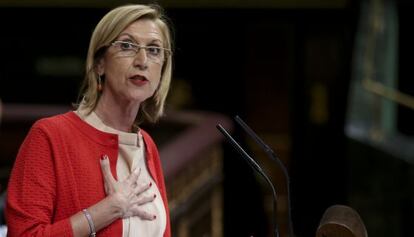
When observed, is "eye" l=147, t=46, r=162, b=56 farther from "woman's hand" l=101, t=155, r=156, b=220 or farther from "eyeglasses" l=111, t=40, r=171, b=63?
"woman's hand" l=101, t=155, r=156, b=220

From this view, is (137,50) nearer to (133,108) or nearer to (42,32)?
(133,108)

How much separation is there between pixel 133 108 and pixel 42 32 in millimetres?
5965

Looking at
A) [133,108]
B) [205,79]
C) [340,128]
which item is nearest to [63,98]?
[205,79]

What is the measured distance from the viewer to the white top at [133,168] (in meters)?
2.02

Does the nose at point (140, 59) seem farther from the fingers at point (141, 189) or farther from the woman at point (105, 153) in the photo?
the fingers at point (141, 189)

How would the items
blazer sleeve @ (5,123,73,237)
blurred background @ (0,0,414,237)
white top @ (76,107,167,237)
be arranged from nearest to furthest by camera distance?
blazer sleeve @ (5,123,73,237), white top @ (76,107,167,237), blurred background @ (0,0,414,237)

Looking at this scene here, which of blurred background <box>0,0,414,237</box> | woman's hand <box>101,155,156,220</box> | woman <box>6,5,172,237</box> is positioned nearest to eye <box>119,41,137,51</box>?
woman <box>6,5,172,237</box>

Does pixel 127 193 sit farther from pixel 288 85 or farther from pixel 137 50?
pixel 288 85

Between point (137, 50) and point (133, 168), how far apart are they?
0.84 ft

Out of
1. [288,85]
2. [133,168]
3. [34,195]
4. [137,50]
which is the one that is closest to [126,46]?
[137,50]

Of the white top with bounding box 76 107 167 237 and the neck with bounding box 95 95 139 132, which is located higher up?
the neck with bounding box 95 95 139 132

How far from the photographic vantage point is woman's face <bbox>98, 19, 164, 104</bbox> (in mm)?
2051

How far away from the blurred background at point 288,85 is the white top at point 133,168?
4.55m

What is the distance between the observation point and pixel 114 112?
2094 mm
